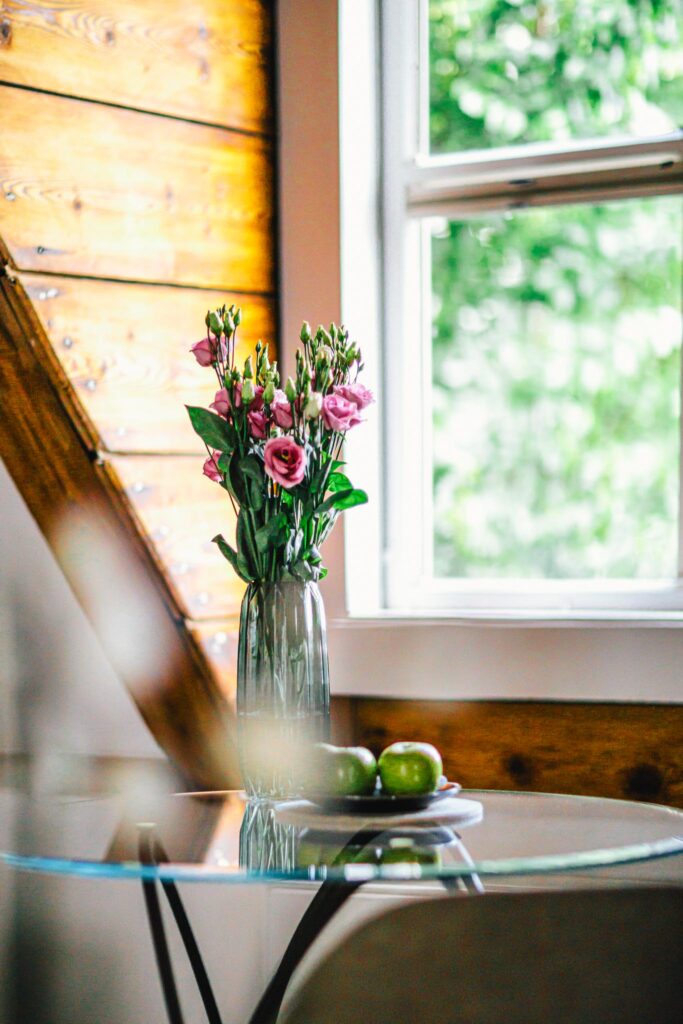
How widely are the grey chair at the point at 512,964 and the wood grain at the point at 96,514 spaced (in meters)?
0.39

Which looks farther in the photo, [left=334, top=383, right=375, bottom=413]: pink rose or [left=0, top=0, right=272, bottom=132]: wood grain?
[left=0, top=0, right=272, bottom=132]: wood grain

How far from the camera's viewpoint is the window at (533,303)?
6.69 ft

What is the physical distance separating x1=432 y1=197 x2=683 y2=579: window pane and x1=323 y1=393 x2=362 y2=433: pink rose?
0.68 m

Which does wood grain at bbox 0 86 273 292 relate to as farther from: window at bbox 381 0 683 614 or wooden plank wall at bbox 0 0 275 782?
window at bbox 381 0 683 614

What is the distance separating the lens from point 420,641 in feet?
6.57

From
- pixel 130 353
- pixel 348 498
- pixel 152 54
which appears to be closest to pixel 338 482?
pixel 348 498

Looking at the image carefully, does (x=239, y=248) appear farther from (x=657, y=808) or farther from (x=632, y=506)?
(x=657, y=808)

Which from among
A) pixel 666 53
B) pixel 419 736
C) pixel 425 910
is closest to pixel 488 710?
pixel 419 736

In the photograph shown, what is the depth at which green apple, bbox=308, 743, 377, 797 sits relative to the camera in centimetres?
140

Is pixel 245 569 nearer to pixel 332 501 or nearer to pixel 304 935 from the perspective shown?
pixel 332 501

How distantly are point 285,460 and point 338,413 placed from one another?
9cm

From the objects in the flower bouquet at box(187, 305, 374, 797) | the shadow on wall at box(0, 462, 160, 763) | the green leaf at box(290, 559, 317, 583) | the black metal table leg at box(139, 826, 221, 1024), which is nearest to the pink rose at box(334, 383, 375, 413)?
the flower bouquet at box(187, 305, 374, 797)

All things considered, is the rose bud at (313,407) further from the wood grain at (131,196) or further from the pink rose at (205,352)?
the wood grain at (131,196)

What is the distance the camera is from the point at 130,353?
180cm
